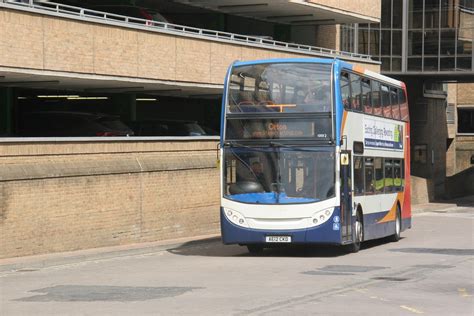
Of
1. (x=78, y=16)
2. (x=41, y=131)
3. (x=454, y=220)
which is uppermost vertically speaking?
(x=78, y=16)

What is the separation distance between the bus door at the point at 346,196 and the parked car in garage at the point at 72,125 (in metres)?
9.40

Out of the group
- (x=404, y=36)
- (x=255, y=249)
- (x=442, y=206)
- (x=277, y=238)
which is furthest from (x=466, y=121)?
(x=277, y=238)

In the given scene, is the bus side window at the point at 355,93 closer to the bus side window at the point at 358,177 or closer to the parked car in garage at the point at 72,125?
the bus side window at the point at 358,177

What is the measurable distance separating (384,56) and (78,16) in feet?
96.2

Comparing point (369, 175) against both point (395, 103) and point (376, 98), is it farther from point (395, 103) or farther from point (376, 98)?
point (395, 103)

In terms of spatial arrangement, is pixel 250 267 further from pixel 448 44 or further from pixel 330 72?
pixel 448 44

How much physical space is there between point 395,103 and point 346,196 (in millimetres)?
6162

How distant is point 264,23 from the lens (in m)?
47.9

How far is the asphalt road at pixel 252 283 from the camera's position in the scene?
13.4 metres

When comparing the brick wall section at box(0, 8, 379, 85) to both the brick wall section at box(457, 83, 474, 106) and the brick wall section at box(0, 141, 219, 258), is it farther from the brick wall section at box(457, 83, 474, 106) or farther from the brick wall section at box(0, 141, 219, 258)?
the brick wall section at box(457, 83, 474, 106)

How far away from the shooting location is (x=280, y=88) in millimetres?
22422

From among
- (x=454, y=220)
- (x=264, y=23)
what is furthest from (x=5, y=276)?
(x=264, y=23)

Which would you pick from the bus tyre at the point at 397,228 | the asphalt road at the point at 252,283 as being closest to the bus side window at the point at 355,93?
the asphalt road at the point at 252,283

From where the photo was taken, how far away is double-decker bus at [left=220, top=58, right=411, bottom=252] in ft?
72.2
